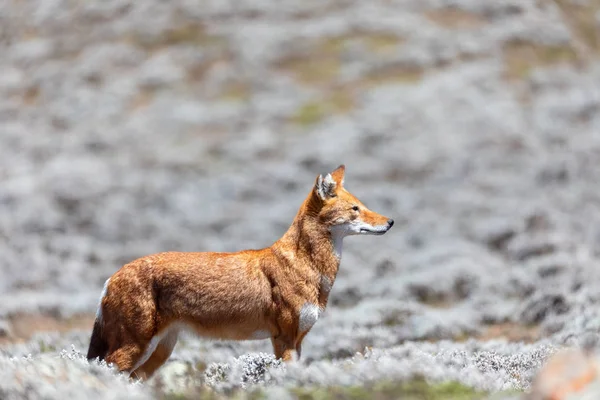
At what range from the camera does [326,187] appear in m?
9.34

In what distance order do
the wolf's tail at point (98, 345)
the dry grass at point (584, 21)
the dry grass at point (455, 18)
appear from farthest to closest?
1. the dry grass at point (584, 21)
2. the dry grass at point (455, 18)
3. the wolf's tail at point (98, 345)

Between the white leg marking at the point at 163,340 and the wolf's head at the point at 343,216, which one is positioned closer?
the white leg marking at the point at 163,340

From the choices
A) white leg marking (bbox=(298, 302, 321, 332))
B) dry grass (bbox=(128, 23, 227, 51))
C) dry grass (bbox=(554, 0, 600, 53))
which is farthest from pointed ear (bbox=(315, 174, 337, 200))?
dry grass (bbox=(554, 0, 600, 53))

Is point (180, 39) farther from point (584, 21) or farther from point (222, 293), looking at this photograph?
point (222, 293)

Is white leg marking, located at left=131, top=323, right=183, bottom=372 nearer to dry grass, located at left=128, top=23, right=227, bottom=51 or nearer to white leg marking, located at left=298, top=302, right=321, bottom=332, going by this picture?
white leg marking, located at left=298, top=302, right=321, bottom=332

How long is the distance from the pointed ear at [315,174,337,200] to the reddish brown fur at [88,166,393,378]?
0.04m

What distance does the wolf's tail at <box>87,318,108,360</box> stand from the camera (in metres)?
8.60

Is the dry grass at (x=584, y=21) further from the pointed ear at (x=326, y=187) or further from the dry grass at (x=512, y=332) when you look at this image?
the pointed ear at (x=326, y=187)

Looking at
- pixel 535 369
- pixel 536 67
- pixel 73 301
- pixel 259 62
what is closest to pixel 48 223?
pixel 73 301

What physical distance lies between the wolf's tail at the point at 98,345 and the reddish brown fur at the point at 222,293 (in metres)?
0.01

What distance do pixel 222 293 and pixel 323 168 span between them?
23921 mm

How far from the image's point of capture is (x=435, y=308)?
18562 mm

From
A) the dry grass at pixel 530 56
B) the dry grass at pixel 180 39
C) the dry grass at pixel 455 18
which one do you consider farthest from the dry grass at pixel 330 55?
the dry grass at pixel 530 56

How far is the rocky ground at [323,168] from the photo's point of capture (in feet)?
40.2
